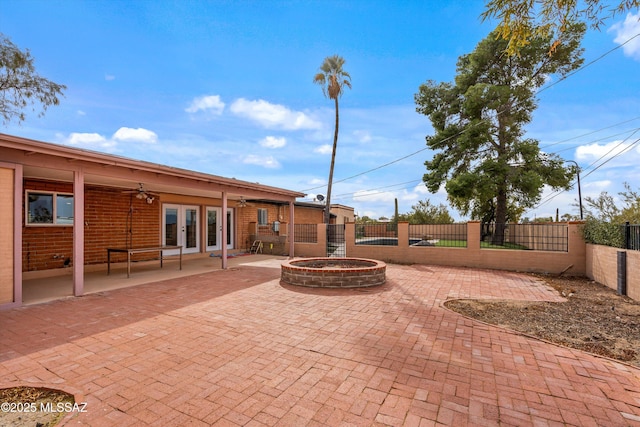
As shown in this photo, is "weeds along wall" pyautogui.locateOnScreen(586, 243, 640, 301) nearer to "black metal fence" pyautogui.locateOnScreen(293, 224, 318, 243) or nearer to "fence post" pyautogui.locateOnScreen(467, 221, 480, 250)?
"fence post" pyautogui.locateOnScreen(467, 221, 480, 250)

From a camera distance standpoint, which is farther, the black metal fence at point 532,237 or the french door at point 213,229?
the french door at point 213,229

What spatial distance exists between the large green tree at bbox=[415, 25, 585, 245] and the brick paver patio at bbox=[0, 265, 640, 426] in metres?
11.6

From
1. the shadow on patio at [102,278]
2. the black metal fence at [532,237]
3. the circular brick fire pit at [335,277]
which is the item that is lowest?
the shadow on patio at [102,278]

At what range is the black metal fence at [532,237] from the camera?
9838 mm

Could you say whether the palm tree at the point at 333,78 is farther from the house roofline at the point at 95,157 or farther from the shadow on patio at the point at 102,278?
the house roofline at the point at 95,157

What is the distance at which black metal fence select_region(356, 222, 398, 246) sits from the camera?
→ 512 inches

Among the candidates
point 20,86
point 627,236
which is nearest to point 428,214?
point 627,236

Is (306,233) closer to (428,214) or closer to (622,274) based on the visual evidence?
(622,274)

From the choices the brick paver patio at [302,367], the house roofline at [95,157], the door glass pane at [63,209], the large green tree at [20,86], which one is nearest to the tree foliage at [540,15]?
the brick paver patio at [302,367]

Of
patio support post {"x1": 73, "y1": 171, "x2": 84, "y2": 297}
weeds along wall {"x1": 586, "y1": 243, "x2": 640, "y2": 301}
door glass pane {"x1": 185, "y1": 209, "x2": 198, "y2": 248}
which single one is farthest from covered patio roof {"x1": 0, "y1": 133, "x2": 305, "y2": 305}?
weeds along wall {"x1": 586, "y1": 243, "x2": 640, "y2": 301}

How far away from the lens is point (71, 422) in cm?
222

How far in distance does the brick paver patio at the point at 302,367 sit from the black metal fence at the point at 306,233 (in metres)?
8.68

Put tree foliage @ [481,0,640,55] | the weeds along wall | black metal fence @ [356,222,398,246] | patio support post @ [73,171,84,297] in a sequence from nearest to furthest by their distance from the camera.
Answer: tree foliage @ [481,0,640,55]
patio support post @ [73,171,84,297]
the weeds along wall
black metal fence @ [356,222,398,246]

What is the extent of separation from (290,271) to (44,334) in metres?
4.49
